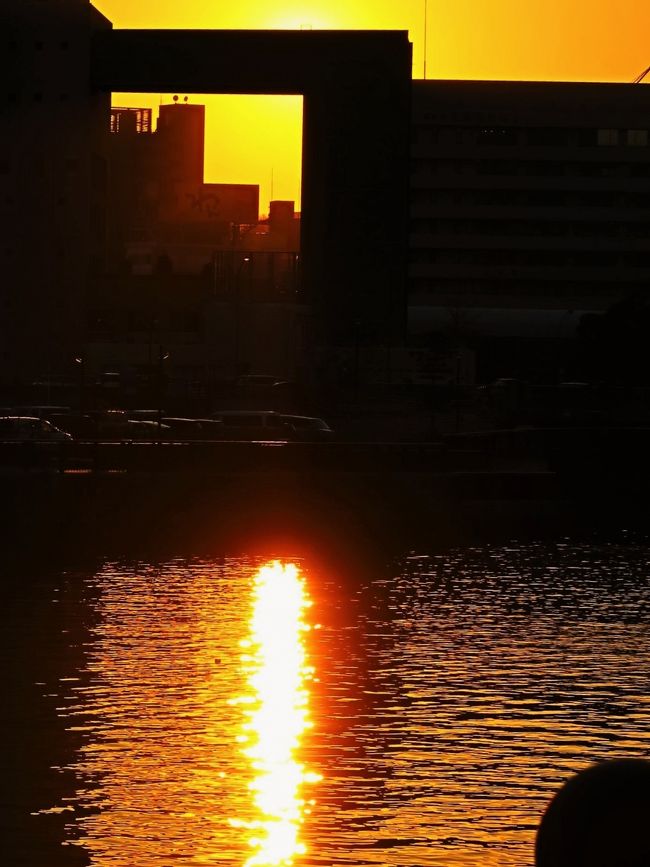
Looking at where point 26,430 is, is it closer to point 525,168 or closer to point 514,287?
point 514,287

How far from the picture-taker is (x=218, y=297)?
116m

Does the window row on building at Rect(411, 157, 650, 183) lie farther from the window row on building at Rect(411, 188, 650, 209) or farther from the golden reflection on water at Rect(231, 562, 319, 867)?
the golden reflection on water at Rect(231, 562, 319, 867)

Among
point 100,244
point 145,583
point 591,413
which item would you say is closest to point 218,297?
point 100,244

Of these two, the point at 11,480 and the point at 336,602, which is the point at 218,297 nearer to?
the point at 11,480

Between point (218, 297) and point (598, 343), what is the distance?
28975mm

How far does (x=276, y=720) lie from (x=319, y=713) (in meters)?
0.63

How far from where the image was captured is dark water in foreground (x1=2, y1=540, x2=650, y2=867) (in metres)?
13.1

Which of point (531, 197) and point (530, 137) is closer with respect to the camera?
point (530, 137)

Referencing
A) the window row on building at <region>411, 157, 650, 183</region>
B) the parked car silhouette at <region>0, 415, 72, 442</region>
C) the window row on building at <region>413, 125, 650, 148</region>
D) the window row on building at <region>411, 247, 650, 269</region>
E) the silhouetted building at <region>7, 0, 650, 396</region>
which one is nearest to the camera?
the parked car silhouette at <region>0, 415, 72, 442</region>

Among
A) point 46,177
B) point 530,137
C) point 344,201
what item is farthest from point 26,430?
point 530,137

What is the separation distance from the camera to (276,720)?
678 inches

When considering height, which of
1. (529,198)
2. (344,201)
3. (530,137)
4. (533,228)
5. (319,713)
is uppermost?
(530,137)

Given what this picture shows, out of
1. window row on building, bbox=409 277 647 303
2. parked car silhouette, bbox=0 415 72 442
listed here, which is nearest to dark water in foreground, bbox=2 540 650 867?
parked car silhouette, bbox=0 415 72 442

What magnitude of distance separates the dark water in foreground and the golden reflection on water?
0.17 ft
